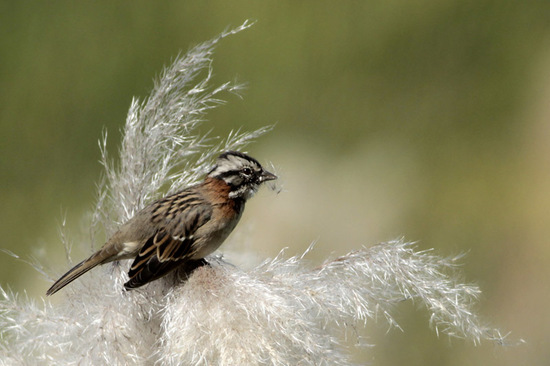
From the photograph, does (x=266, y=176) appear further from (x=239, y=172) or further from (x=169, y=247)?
(x=169, y=247)

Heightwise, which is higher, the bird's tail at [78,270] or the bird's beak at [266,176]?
the bird's beak at [266,176]

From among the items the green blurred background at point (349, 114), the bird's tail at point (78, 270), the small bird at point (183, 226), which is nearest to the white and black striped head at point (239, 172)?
the small bird at point (183, 226)

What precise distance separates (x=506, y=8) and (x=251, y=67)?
0.78m

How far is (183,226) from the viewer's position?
3.37ft

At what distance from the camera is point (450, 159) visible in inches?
94.9

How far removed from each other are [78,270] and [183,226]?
0.14m

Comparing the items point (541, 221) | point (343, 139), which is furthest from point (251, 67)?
point (541, 221)

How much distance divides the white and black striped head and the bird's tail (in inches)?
6.8

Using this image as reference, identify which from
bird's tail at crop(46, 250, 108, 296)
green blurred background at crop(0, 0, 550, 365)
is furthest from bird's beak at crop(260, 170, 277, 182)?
green blurred background at crop(0, 0, 550, 365)

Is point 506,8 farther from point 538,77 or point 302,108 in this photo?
point 302,108

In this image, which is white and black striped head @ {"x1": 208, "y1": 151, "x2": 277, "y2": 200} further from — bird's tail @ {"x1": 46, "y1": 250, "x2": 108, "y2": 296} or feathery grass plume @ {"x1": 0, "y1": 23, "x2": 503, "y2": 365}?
bird's tail @ {"x1": 46, "y1": 250, "x2": 108, "y2": 296}

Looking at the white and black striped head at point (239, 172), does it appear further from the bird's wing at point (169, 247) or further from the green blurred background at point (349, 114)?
the green blurred background at point (349, 114)

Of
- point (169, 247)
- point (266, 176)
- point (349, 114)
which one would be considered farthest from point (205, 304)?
point (349, 114)

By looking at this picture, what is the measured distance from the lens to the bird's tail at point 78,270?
1.01 metres
